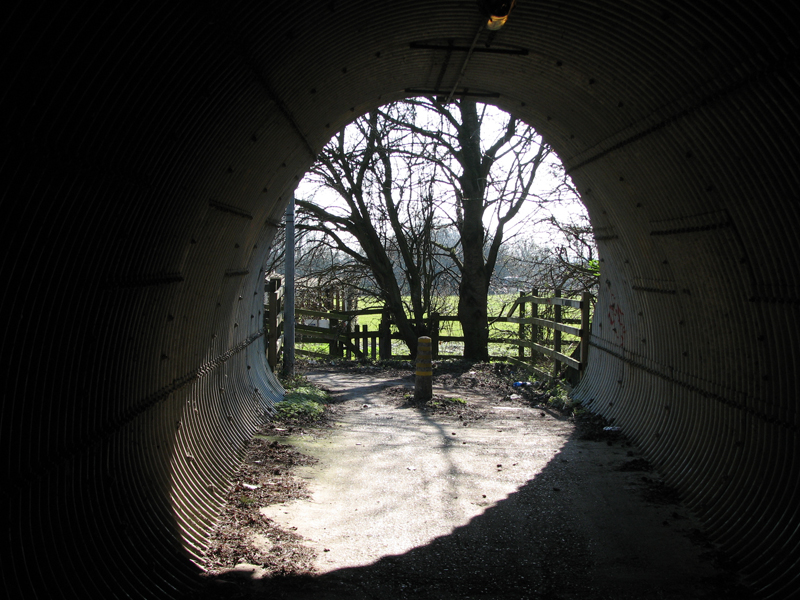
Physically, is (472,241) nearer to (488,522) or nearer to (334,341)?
(334,341)

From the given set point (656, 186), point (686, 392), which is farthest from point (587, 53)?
point (686, 392)

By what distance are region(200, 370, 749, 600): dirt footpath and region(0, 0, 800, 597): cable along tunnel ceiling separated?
45 cm

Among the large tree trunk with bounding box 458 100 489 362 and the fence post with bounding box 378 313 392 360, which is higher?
the large tree trunk with bounding box 458 100 489 362

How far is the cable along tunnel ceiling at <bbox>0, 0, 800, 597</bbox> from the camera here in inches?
122

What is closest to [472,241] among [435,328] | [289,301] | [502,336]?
[435,328]

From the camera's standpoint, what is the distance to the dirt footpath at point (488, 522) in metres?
4.52

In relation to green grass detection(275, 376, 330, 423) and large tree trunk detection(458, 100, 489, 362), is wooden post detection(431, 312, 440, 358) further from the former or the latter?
green grass detection(275, 376, 330, 423)

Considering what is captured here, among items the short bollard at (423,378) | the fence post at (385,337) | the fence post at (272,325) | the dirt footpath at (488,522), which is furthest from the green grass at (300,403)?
the fence post at (385,337)

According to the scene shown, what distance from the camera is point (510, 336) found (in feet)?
66.1

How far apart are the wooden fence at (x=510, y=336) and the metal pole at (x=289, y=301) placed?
0.18m

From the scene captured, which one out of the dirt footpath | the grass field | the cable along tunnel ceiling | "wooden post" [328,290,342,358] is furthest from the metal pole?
"wooden post" [328,290,342,358]

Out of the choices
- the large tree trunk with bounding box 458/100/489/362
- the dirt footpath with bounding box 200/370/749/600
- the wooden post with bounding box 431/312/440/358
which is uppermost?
the large tree trunk with bounding box 458/100/489/362

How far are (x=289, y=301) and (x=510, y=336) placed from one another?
8.66 meters

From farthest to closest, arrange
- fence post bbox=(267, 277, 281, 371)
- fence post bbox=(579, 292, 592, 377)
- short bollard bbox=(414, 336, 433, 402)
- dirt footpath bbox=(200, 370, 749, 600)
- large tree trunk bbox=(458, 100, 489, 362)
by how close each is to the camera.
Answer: large tree trunk bbox=(458, 100, 489, 362)
fence post bbox=(267, 277, 281, 371)
short bollard bbox=(414, 336, 433, 402)
fence post bbox=(579, 292, 592, 377)
dirt footpath bbox=(200, 370, 749, 600)
